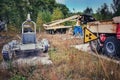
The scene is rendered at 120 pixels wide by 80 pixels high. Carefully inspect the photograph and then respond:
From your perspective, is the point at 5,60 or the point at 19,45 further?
the point at 19,45

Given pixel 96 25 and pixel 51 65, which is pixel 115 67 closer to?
pixel 51 65

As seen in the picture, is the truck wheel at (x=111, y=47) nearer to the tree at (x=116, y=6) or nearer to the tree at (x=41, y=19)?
the tree at (x=116, y=6)

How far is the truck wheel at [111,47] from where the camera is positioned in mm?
8969

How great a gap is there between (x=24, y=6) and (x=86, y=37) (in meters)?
26.0

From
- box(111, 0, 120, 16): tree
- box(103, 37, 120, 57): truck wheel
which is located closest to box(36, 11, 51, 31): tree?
box(111, 0, 120, 16): tree

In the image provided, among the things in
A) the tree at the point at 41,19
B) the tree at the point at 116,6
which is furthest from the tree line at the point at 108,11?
the tree at the point at 41,19

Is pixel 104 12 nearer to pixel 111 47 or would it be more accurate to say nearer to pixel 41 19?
pixel 41 19

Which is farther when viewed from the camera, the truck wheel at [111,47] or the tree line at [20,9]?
the tree line at [20,9]

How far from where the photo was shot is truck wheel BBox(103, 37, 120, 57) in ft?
29.4

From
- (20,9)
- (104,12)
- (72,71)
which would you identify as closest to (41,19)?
(20,9)

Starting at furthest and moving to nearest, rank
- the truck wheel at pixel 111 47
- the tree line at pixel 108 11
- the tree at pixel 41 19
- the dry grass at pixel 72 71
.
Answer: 1. the tree at pixel 41 19
2. the tree line at pixel 108 11
3. the truck wheel at pixel 111 47
4. the dry grass at pixel 72 71

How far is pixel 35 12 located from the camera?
113 feet

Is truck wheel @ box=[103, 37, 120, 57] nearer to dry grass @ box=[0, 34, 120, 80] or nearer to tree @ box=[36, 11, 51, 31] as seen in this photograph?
dry grass @ box=[0, 34, 120, 80]

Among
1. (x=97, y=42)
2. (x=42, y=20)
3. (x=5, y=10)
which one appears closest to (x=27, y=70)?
(x=97, y=42)
